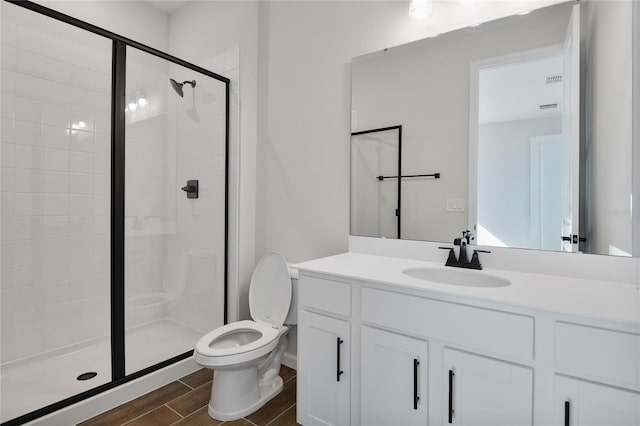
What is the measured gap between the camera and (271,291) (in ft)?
6.89

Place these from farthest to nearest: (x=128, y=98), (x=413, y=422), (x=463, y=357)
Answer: (x=128, y=98) → (x=413, y=422) → (x=463, y=357)

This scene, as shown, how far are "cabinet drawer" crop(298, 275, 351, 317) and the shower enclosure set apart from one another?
3.52 feet

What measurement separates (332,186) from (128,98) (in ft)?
4.53

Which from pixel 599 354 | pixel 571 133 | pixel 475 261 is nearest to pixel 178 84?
pixel 475 261

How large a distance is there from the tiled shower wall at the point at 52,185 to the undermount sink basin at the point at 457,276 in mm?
2022

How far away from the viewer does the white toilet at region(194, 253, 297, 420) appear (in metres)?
1.67

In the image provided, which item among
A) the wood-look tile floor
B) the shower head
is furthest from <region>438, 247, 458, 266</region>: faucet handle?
the shower head

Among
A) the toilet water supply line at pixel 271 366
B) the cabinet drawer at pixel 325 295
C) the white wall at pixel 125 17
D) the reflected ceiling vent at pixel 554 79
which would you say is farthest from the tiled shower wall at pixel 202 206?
the reflected ceiling vent at pixel 554 79

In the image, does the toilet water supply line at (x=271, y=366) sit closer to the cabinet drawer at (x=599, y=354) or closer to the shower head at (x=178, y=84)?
the cabinet drawer at (x=599, y=354)

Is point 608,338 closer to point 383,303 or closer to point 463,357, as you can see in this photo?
point 463,357

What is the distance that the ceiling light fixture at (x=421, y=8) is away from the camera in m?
1.68

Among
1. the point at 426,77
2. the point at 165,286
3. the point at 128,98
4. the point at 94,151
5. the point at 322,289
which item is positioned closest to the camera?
the point at 322,289

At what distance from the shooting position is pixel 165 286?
8.38ft

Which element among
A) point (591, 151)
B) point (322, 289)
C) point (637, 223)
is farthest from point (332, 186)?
point (637, 223)
